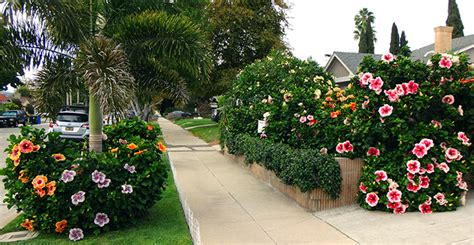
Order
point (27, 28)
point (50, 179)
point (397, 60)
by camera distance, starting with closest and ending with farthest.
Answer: point (50, 179) < point (397, 60) < point (27, 28)

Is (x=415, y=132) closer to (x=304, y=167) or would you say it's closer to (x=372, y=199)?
(x=372, y=199)

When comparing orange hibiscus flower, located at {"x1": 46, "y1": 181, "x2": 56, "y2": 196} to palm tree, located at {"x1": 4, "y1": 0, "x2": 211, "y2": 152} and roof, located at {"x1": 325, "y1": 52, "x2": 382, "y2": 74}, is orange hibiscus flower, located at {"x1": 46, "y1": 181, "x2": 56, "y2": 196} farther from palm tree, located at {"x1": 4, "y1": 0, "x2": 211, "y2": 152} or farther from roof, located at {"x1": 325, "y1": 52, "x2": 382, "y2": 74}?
roof, located at {"x1": 325, "y1": 52, "x2": 382, "y2": 74}

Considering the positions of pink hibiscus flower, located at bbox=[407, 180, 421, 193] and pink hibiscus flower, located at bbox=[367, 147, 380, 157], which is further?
pink hibiscus flower, located at bbox=[367, 147, 380, 157]

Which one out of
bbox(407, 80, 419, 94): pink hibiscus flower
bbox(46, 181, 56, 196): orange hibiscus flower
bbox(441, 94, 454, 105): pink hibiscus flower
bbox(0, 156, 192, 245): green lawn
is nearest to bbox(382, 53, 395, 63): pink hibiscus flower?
bbox(407, 80, 419, 94): pink hibiscus flower

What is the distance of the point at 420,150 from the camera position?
5.66m

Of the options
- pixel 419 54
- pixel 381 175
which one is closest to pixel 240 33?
pixel 419 54

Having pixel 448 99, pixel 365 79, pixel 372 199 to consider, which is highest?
pixel 365 79

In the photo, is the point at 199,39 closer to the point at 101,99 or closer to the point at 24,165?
the point at 101,99

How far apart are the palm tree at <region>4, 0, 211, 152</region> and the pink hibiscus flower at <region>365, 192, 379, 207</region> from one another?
3.45 metres

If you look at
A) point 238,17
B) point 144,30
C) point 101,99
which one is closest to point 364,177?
point 101,99

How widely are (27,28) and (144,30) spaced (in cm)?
187

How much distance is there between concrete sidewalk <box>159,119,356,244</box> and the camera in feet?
16.7

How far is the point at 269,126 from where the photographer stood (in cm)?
890

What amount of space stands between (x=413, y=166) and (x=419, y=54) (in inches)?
883
